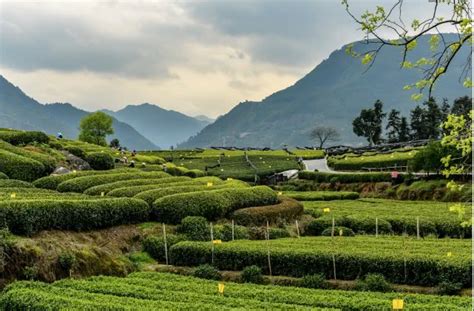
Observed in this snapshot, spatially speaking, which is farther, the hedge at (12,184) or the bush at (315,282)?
the hedge at (12,184)

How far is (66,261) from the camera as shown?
1605cm

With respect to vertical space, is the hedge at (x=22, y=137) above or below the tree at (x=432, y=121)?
below

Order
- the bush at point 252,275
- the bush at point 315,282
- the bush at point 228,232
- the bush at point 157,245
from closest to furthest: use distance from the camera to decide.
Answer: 1. the bush at point 315,282
2. the bush at point 252,275
3. the bush at point 157,245
4. the bush at point 228,232

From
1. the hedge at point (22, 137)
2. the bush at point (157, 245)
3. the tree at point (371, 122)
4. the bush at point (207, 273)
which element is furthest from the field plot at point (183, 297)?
the tree at point (371, 122)

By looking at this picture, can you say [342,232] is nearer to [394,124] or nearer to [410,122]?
[410,122]

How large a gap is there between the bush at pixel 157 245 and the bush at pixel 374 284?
8.90 meters

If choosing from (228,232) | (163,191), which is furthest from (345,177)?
(228,232)

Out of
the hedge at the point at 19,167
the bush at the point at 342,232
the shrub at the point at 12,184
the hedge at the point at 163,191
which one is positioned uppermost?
the hedge at the point at 19,167

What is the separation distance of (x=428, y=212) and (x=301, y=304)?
22.4 m

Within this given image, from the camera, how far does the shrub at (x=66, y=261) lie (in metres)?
16.0

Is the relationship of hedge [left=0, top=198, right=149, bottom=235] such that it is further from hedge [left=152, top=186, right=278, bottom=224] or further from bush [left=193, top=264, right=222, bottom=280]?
bush [left=193, top=264, right=222, bottom=280]

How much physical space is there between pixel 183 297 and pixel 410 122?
9196cm

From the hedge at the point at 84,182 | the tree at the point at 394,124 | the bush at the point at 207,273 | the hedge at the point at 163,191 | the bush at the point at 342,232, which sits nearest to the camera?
the bush at the point at 207,273

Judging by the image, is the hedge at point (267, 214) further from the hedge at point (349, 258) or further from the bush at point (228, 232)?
the hedge at point (349, 258)
